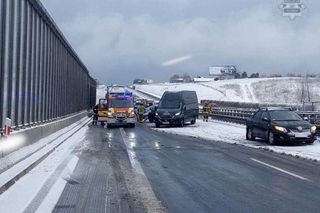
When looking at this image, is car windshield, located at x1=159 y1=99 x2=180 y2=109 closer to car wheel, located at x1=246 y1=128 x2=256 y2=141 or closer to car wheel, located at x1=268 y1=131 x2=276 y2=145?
car wheel, located at x1=246 y1=128 x2=256 y2=141

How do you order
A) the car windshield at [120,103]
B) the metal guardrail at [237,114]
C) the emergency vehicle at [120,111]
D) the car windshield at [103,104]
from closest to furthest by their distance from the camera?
the metal guardrail at [237,114]
the emergency vehicle at [120,111]
the car windshield at [120,103]
the car windshield at [103,104]

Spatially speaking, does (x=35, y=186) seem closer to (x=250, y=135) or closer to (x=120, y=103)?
(x=250, y=135)

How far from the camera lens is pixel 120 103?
3762 centimetres

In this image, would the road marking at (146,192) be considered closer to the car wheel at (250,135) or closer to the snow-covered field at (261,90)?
the car wheel at (250,135)

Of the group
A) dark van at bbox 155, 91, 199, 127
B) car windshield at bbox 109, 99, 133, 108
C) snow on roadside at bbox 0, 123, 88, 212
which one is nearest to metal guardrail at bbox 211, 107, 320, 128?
dark van at bbox 155, 91, 199, 127

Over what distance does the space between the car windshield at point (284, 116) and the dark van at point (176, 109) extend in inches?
571

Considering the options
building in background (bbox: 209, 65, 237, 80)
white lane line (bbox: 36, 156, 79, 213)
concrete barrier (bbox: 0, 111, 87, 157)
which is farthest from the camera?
building in background (bbox: 209, 65, 237, 80)

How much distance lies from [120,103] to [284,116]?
1750 centimetres

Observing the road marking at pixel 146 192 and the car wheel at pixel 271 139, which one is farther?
the car wheel at pixel 271 139

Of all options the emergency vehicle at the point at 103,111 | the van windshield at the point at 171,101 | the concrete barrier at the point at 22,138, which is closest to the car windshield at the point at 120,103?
the emergency vehicle at the point at 103,111

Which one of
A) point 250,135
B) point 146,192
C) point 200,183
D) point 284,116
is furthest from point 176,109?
point 146,192

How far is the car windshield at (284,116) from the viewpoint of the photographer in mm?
21844

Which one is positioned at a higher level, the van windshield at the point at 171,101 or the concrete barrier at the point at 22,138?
the van windshield at the point at 171,101

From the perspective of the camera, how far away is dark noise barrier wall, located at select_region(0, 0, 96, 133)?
52.1 ft
